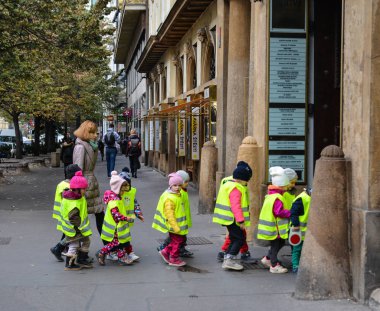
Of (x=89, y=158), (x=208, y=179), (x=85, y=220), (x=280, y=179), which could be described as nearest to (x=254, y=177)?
(x=280, y=179)

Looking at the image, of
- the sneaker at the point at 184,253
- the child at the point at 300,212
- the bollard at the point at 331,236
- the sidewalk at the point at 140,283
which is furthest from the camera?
the sneaker at the point at 184,253

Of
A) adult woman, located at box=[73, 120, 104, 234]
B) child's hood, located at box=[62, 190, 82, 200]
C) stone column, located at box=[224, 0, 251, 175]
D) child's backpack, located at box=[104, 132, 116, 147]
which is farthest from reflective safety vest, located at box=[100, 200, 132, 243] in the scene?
child's backpack, located at box=[104, 132, 116, 147]

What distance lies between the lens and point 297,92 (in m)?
9.74

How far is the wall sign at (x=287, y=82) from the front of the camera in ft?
31.4

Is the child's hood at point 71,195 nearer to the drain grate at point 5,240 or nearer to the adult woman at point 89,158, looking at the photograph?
the adult woman at point 89,158

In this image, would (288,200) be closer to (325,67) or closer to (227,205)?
(227,205)

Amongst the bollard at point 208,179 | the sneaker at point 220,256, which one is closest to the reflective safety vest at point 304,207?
the sneaker at point 220,256

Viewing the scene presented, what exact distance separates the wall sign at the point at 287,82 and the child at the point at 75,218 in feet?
9.86

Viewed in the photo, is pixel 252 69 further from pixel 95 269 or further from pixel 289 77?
pixel 95 269

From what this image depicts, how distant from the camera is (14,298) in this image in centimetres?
670

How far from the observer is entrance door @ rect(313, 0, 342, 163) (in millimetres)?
9961

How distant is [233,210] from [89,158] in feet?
8.10

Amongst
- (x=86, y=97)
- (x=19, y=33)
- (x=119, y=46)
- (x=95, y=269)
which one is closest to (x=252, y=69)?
(x=95, y=269)

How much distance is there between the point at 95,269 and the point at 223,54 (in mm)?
6602
